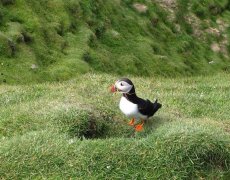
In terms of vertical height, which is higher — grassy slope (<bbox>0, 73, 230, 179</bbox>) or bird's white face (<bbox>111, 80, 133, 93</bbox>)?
bird's white face (<bbox>111, 80, 133, 93</bbox>)

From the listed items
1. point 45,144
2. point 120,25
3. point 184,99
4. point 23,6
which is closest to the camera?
point 45,144

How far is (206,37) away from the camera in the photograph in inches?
2542

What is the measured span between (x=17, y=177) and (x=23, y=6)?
31.3 metres

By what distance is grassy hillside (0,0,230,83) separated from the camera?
3819cm

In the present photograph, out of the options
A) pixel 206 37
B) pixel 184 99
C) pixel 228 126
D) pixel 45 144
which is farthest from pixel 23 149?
pixel 206 37

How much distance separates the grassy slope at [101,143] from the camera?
1426 centimetres

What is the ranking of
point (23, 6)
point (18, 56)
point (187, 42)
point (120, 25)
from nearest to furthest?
point (18, 56)
point (23, 6)
point (120, 25)
point (187, 42)

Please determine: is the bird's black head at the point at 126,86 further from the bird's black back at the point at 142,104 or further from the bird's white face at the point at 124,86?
the bird's black back at the point at 142,104

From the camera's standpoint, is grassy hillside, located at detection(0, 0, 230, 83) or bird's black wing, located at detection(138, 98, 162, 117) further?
grassy hillside, located at detection(0, 0, 230, 83)

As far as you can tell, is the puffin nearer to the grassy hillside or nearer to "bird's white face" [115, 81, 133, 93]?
"bird's white face" [115, 81, 133, 93]

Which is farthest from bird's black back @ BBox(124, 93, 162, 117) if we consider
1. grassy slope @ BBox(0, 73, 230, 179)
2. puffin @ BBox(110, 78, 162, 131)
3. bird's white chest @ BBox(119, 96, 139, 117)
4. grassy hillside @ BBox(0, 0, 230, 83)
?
grassy hillside @ BBox(0, 0, 230, 83)

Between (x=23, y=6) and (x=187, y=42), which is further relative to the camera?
(x=187, y=42)

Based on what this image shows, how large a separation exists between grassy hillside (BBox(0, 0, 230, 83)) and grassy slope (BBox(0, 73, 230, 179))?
51.3 feet

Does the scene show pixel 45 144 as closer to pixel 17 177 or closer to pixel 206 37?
pixel 17 177
